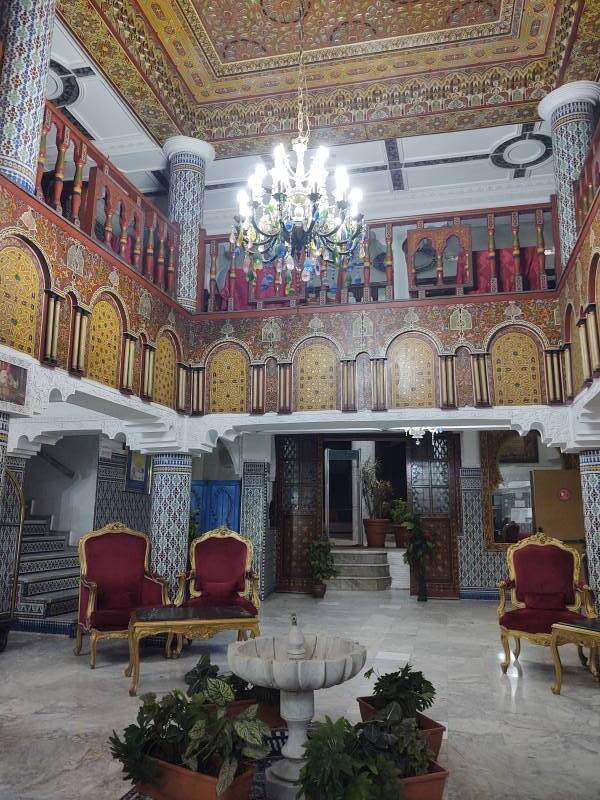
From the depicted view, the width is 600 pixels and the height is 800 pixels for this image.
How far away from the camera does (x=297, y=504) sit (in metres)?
10.9

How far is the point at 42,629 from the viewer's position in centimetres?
711

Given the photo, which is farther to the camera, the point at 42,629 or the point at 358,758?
the point at 42,629

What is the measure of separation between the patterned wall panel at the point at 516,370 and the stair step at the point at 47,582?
599 centimetres

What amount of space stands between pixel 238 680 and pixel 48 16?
17.1 feet

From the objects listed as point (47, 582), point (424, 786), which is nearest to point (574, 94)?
point (424, 786)

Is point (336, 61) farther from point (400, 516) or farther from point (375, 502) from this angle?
point (375, 502)

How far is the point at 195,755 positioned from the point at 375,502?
11.4 m

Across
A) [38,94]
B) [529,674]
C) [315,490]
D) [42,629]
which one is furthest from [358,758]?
[315,490]

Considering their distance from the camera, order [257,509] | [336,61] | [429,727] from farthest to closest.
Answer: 1. [257,509]
2. [336,61]
3. [429,727]

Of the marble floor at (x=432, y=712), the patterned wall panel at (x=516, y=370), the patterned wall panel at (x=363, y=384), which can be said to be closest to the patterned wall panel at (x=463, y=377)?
the patterned wall panel at (x=516, y=370)

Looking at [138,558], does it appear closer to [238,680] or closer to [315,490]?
[238,680]

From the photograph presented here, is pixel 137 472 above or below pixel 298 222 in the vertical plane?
below

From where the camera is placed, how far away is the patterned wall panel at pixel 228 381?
6871 mm

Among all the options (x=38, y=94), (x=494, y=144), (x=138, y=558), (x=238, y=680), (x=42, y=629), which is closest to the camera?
(x=238, y=680)
